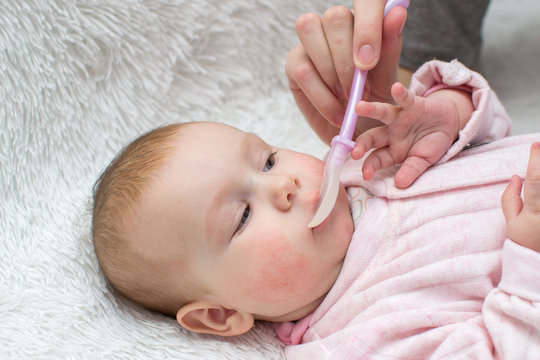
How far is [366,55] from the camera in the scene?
2.72 ft

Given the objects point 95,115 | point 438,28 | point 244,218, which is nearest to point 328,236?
point 244,218

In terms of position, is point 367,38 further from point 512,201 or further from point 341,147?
point 512,201

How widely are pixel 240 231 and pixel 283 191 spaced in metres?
0.09

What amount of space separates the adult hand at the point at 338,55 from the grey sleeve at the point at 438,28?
49 centimetres

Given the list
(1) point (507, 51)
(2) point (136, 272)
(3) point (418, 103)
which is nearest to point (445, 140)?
(3) point (418, 103)

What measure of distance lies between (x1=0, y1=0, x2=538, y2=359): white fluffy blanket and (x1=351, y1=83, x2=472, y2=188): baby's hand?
0.36 metres

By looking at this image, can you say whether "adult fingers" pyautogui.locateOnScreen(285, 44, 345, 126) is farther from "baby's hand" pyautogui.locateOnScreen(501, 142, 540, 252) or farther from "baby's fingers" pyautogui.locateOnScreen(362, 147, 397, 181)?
"baby's hand" pyautogui.locateOnScreen(501, 142, 540, 252)

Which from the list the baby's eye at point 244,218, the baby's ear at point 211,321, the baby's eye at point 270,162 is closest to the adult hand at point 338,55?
the baby's eye at point 270,162

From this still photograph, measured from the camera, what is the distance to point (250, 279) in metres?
0.86

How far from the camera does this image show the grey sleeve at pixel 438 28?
142 cm

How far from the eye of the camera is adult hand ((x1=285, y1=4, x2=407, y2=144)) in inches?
33.2

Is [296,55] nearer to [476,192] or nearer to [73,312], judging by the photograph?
[476,192]

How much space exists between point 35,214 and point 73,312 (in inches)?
9.5

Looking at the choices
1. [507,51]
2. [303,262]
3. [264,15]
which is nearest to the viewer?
[303,262]
